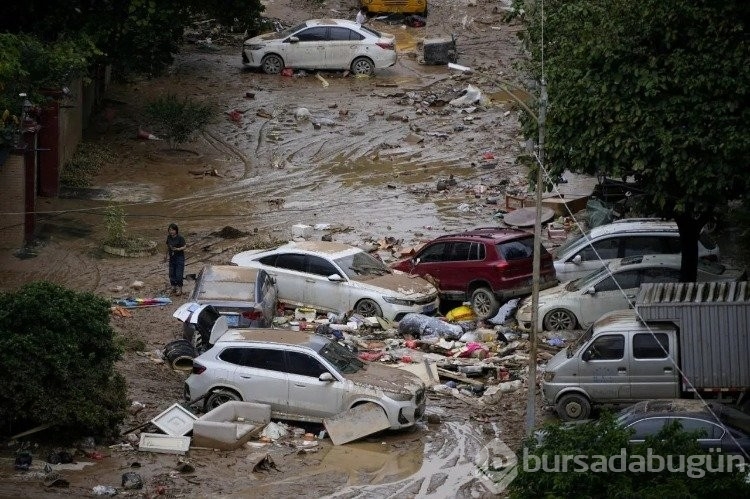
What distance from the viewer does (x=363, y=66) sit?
37969mm

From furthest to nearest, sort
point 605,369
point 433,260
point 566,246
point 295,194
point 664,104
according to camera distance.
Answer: point 295,194 → point 566,246 → point 433,260 → point 664,104 → point 605,369

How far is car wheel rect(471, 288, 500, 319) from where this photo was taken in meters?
22.7

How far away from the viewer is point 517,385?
63.5 ft

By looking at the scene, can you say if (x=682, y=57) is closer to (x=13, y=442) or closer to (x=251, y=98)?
(x=13, y=442)

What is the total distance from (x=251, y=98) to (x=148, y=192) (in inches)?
279

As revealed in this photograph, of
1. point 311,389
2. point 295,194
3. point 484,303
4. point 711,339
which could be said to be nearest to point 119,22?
point 295,194

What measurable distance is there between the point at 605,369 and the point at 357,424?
375cm

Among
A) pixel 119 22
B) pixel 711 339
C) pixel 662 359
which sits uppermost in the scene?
pixel 119 22

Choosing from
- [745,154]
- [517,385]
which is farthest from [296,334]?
[745,154]

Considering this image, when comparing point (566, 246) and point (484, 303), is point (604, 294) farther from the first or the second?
point (566, 246)

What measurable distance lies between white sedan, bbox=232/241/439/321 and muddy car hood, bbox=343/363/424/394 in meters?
4.09

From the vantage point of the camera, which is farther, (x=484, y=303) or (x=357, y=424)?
(x=484, y=303)

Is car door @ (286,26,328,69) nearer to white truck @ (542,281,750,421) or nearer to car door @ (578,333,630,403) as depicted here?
white truck @ (542,281,750,421)

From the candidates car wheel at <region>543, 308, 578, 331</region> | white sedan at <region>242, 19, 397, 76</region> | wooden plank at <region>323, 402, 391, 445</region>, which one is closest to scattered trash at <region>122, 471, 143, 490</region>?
wooden plank at <region>323, 402, 391, 445</region>
